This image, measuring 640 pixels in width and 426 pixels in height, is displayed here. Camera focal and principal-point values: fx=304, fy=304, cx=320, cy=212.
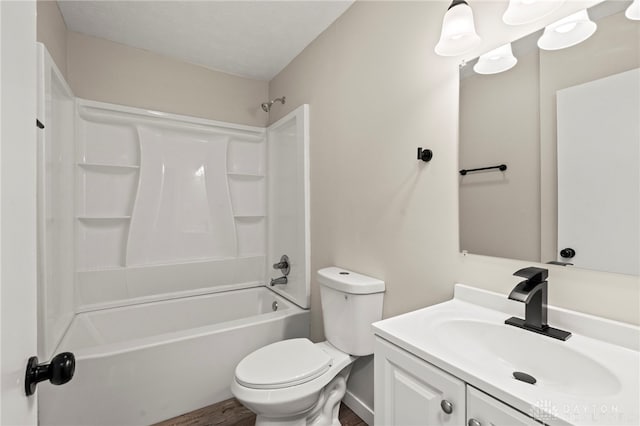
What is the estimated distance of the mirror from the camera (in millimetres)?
862

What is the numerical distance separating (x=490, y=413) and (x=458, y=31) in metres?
1.21

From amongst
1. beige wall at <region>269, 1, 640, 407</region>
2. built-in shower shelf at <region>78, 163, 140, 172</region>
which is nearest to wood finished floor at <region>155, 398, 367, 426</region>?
beige wall at <region>269, 1, 640, 407</region>

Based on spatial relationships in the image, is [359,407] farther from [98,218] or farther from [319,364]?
[98,218]

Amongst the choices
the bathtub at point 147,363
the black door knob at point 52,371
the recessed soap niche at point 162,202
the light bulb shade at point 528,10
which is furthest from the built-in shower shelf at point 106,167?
the light bulb shade at point 528,10

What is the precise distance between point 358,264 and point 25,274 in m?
1.50

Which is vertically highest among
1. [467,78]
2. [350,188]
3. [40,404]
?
[467,78]

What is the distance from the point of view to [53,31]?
1.78 meters

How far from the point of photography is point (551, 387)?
0.86 metres

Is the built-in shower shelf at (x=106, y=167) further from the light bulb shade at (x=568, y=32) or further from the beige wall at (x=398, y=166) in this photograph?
the light bulb shade at (x=568, y=32)

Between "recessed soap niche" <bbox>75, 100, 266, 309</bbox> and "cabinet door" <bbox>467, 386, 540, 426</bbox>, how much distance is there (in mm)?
2363

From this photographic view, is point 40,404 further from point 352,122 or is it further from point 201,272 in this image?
point 352,122

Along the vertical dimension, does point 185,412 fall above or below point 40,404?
below

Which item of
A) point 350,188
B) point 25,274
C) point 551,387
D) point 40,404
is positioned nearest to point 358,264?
point 350,188

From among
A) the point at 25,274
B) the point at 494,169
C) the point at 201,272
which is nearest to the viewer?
the point at 25,274
